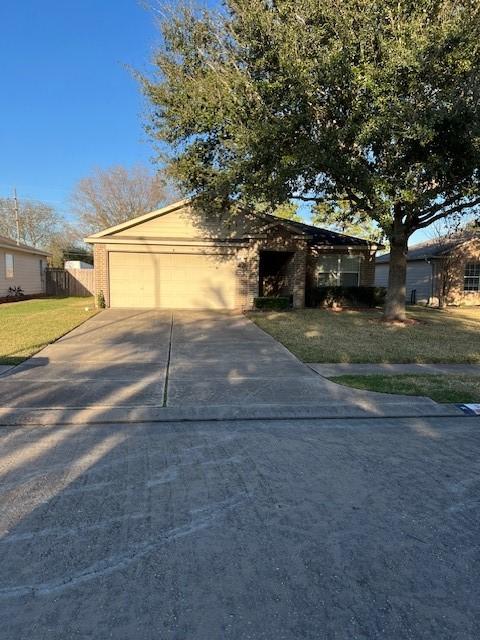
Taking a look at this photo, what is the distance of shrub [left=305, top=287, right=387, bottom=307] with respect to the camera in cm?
2086

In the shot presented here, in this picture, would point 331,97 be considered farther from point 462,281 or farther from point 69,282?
point 69,282

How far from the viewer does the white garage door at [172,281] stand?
1923 cm

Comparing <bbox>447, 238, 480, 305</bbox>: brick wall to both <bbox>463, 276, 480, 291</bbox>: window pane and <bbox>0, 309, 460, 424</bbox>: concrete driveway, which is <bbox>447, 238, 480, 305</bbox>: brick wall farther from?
<bbox>0, 309, 460, 424</bbox>: concrete driveway

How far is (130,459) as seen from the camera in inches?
174

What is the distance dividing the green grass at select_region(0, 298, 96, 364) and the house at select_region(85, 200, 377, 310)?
2.20 metres

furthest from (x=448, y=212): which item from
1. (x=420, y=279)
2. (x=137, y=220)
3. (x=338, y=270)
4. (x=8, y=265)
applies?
(x=8, y=265)

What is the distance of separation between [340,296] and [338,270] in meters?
1.40

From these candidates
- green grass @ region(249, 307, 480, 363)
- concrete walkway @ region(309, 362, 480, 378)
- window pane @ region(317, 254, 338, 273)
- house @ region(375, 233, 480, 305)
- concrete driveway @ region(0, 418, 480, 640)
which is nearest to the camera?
concrete driveway @ region(0, 418, 480, 640)

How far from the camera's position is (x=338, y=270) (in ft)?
71.1

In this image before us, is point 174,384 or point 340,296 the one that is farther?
point 340,296

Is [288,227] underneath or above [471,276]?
above

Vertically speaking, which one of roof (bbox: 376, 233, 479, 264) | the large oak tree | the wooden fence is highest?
the large oak tree

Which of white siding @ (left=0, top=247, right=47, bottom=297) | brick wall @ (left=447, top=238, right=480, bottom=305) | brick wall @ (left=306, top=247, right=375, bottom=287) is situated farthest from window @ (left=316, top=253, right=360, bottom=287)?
white siding @ (left=0, top=247, right=47, bottom=297)

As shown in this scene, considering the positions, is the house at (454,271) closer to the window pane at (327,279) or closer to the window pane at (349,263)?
the window pane at (349,263)
